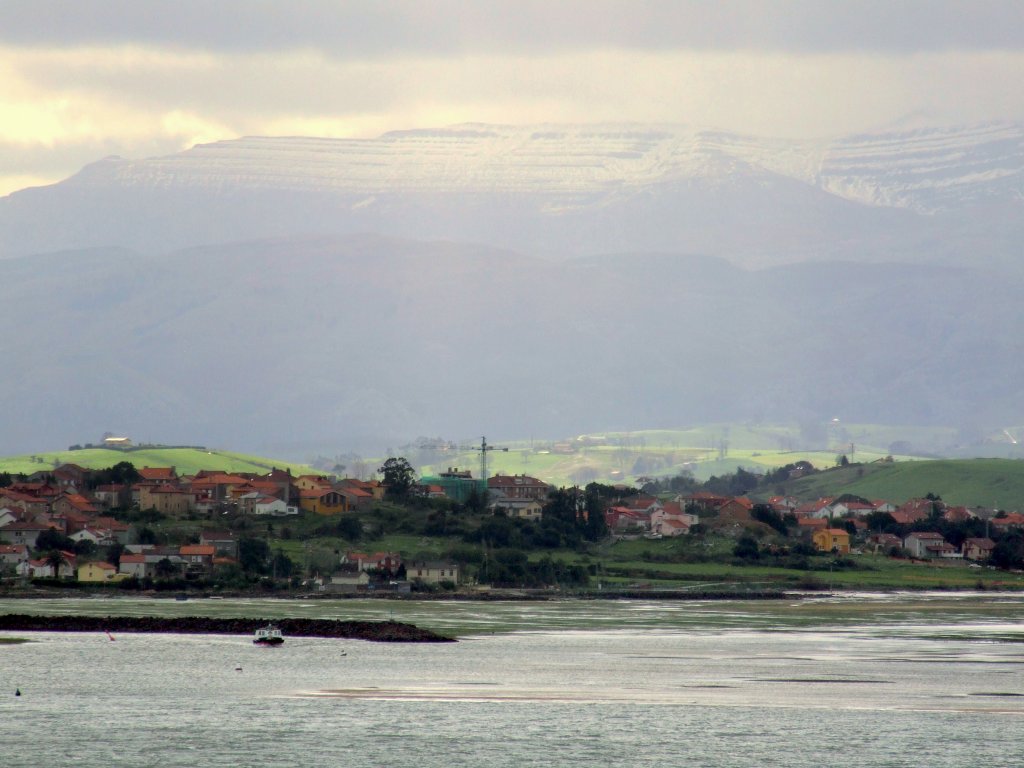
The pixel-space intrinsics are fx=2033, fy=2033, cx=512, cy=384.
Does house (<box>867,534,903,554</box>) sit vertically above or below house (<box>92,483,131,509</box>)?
below

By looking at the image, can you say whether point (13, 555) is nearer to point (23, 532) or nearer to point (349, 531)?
point (23, 532)

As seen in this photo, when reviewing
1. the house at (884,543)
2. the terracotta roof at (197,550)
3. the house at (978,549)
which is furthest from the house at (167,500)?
the house at (978,549)

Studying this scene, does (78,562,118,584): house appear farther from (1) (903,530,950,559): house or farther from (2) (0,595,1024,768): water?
(1) (903,530,950,559): house

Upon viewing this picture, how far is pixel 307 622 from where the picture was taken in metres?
106

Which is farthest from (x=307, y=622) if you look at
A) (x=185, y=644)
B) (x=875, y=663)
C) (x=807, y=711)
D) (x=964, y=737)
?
(x=964, y=737)

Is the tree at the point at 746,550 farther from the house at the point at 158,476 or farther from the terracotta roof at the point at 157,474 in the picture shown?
the terracotta roof at the point at 157,474

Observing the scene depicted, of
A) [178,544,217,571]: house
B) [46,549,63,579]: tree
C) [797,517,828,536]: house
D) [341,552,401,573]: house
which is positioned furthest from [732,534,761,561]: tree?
[46,549,63,579]: tree

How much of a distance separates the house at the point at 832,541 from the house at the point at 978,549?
471 inches

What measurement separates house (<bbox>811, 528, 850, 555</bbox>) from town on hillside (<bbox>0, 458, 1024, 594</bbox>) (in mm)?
189

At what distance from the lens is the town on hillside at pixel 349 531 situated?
474 ft

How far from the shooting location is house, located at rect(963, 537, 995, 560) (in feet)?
597

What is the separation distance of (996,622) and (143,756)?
228 feet

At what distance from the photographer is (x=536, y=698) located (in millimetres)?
74500

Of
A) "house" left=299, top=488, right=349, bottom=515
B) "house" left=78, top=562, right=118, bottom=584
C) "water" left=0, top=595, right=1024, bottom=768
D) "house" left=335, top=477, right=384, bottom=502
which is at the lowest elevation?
"water" left=0, top=595, right=1024, bottom=768
